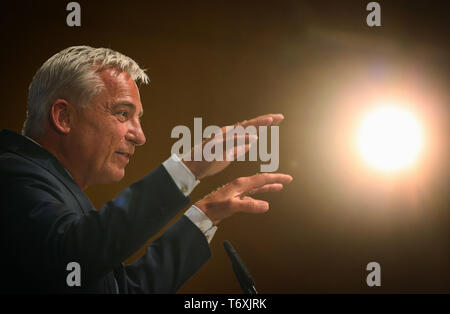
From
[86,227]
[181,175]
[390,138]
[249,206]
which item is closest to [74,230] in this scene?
[86,227]

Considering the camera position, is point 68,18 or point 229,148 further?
point 68,18

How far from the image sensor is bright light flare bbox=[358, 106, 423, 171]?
7.00ft

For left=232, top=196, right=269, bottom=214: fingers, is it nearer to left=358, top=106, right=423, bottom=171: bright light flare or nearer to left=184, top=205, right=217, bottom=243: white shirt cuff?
left=184, top=205, right=217, bottom=243: white shirt cuff

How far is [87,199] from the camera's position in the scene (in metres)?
1.10

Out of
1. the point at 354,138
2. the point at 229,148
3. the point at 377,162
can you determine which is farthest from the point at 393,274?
the point at 229,148

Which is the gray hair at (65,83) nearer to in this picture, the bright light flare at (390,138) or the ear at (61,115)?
the ear at (61,115)

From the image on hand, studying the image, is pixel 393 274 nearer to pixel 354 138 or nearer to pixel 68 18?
pixel 354 138

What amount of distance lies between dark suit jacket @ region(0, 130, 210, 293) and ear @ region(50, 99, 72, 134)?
92 mm

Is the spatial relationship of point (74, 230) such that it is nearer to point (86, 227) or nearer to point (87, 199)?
point (86, 227)

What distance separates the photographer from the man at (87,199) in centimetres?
85

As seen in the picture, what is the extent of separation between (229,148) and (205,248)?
0.96ft

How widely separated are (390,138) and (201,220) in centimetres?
143

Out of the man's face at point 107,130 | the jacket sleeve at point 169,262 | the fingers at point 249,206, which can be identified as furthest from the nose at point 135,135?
the fingers at point 249,206

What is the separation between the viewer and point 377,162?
7.23 feet
